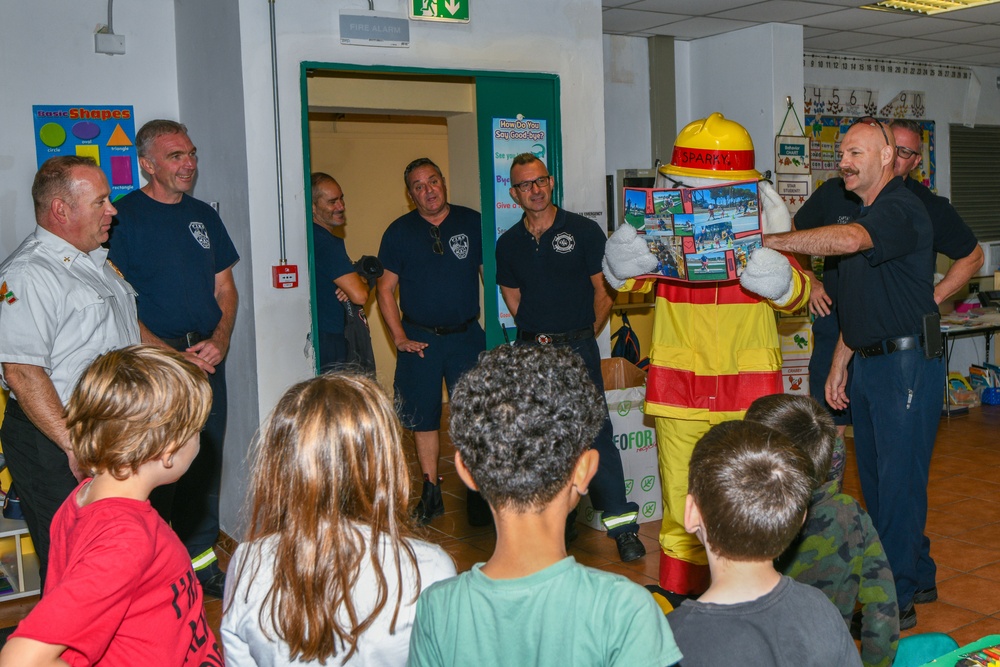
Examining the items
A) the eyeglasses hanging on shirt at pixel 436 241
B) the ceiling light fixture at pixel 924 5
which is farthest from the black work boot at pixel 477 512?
the ceiling light fixture at pixel 924 5

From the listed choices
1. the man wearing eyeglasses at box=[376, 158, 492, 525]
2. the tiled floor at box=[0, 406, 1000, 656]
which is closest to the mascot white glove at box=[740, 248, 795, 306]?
the tiled floor at box=[0, 406, 1000, 656]

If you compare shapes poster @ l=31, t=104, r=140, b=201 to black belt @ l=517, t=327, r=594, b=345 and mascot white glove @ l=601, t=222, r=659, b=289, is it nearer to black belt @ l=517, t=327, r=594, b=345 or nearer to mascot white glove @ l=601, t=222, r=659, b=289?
black belt @ l=517, t=327, r=594, b=345

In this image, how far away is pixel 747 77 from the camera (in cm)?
684

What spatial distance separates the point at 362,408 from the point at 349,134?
21.2 feet

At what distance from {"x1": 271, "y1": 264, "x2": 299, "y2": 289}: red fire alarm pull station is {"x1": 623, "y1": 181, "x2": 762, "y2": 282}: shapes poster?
5.93 feet

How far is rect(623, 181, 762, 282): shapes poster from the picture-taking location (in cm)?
309

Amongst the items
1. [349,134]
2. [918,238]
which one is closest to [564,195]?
[918,238]

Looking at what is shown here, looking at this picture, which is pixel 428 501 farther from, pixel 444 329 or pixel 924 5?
pixel 924 5

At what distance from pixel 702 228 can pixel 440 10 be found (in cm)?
218

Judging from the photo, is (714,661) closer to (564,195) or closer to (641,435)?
(641,435)

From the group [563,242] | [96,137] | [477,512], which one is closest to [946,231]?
[563,242]

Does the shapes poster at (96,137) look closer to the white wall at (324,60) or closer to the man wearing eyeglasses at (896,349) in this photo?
the white wall at (324,60)

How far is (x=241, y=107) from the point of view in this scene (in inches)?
167

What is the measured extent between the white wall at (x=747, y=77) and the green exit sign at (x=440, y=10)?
280 centimetres
